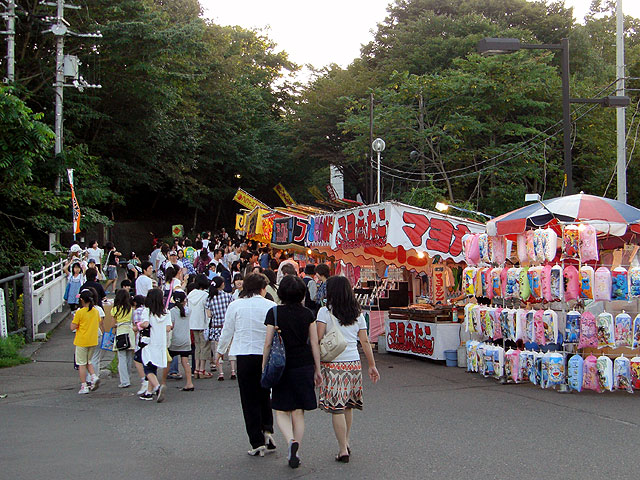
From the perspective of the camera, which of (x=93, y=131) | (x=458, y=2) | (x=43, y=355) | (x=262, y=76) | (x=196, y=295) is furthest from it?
(x=262, y=76)

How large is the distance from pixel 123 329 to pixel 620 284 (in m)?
7.57

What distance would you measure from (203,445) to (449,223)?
7.27 m

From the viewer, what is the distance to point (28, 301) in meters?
14.9

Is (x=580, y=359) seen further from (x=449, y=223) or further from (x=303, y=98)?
(x=303, y=98)

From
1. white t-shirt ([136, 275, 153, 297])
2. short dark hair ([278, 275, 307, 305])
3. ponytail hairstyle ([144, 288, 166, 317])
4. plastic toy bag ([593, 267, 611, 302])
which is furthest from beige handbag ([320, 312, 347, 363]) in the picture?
white t-shirt ([136, 275, 153, 297])

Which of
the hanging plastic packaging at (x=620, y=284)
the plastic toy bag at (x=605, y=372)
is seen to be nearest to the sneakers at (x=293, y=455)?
the plastic toy bag at (x=605, y=372)

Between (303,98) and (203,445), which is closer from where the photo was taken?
(203,445)

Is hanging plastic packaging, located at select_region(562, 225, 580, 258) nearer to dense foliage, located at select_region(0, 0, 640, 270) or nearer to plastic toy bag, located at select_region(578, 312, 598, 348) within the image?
plastic toy bag, located at select_region(578, 312, 598, 348)

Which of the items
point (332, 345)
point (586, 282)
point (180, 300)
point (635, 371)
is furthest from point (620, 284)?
point (180, 300)

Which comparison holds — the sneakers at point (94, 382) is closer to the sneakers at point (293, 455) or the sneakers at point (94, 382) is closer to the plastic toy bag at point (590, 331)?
the sneakers at point (293, 455)

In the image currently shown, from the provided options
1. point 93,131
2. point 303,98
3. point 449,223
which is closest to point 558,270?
point 449,223

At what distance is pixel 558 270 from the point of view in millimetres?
9602

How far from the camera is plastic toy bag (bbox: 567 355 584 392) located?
31.5ft

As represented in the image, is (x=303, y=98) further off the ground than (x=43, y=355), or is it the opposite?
(x=303, y=98)
